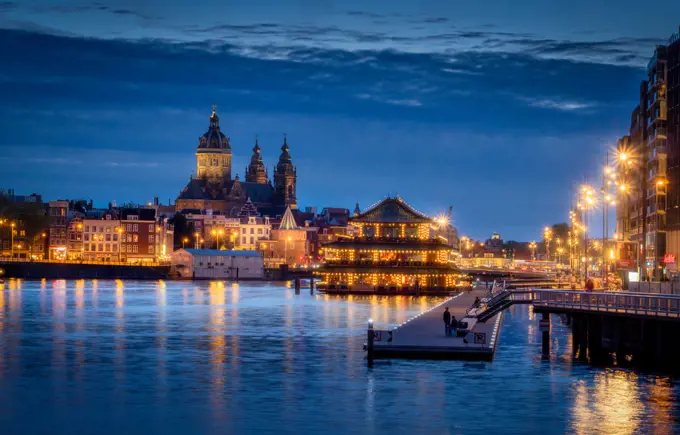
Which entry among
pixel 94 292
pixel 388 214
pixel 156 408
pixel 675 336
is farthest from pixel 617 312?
pixel 94 292

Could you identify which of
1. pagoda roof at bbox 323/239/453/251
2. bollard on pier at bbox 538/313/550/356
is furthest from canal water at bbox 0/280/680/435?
pagoda roof at bbox 323/239/453/251

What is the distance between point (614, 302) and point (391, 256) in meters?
102

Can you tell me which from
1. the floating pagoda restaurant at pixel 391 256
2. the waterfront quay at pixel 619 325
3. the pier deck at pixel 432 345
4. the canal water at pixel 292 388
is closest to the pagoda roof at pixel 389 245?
the floating pagoda restaurant at pixel 391 256

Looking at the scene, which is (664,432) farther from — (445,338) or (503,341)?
(503,341)

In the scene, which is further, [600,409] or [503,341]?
[503,341]

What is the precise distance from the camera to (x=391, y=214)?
573 feet

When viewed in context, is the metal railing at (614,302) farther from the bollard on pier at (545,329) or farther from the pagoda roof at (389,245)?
the pagoda roof at (389,245)

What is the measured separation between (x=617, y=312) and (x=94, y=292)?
123m

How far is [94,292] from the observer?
181m

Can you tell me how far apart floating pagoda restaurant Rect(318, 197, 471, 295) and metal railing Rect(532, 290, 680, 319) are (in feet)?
298

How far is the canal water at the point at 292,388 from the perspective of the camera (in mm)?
51562

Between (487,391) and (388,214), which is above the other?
(388,214)

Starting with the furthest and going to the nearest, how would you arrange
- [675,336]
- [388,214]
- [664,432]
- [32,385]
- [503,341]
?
[388,214], [503,341], [675,336], [32,385], [664,432]

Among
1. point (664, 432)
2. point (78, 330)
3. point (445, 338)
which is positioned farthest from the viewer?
point (78, 330)
